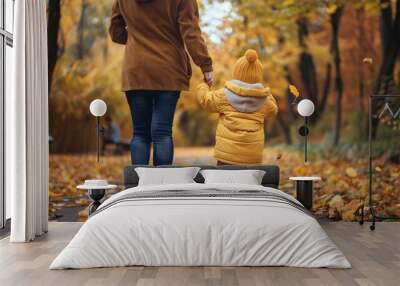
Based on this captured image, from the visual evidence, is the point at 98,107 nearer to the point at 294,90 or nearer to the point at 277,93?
the point at 277,93

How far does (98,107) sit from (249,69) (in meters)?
1.76

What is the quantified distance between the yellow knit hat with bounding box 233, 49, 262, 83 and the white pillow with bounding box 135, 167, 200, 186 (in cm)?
126

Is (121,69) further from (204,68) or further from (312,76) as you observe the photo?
(312,76)

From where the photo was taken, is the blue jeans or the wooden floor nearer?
the wooden floor

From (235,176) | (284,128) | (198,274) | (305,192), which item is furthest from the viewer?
(284,128)

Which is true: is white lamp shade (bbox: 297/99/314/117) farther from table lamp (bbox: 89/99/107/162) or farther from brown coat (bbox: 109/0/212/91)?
table lamp (bbox: 89/99/107/162)

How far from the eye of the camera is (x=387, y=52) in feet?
22.3

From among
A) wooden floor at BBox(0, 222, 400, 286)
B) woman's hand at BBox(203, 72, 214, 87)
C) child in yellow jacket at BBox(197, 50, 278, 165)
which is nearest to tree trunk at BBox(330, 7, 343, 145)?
child in yellow jacket at BBox(197, 50, 278, 165)

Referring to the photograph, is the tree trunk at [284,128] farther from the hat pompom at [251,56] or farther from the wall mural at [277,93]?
the hat pompom at [251,56]

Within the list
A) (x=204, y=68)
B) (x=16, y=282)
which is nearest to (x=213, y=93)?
(x=204, y=68)

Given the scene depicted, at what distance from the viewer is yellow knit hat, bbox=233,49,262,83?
21.1 feet

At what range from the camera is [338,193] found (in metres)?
6.78

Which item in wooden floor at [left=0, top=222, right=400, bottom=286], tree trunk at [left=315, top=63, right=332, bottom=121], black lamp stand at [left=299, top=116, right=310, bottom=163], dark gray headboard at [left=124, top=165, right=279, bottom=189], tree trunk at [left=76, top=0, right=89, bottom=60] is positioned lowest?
wooden floor at [left=0, top=222, right=400, bottom=286]

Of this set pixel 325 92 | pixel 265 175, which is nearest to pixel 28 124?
pixel 265 175
